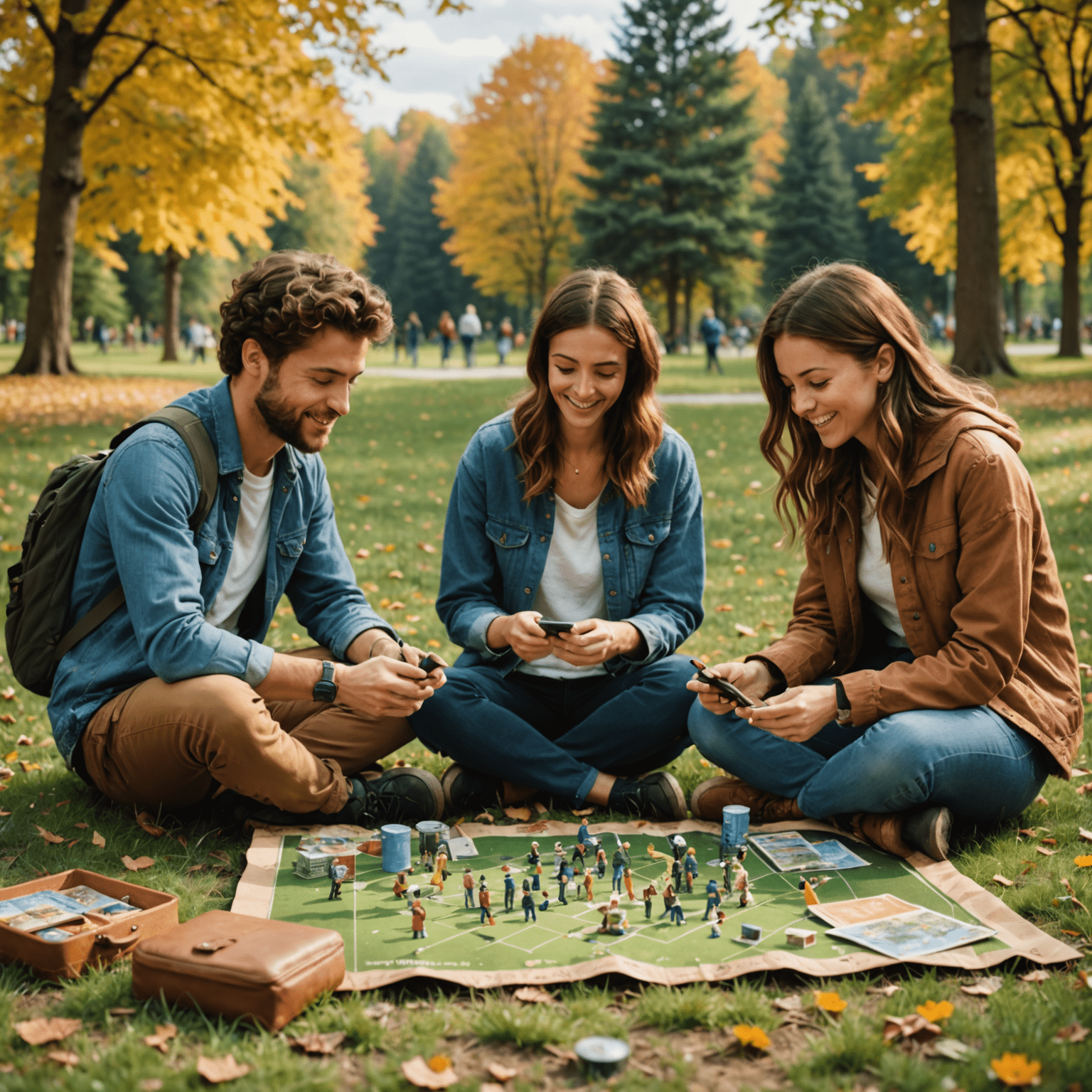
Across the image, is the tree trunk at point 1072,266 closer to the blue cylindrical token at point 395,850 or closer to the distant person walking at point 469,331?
the distant person walking at point 469,331

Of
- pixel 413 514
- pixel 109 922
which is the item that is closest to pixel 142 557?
pixel 109 922

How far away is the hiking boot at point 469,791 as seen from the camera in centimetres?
409

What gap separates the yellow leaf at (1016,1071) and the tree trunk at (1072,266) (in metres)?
24.2

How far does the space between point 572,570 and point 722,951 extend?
1758 millimetres

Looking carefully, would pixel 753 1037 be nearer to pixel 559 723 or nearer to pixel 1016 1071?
pixel 1016 1071

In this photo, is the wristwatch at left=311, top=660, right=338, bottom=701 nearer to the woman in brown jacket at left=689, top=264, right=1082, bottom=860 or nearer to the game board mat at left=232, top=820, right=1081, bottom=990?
the game board mat at left=232, top=820, right=1081, bottom=990

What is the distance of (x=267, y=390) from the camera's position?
3.71 metres

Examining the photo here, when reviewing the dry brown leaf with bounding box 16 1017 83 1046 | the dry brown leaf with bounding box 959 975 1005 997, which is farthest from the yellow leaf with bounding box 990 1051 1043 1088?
the dry brown leaf with bounding box 16 1017 83 1046

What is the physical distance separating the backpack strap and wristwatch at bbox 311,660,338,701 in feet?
2.19

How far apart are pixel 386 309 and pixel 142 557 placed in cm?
117

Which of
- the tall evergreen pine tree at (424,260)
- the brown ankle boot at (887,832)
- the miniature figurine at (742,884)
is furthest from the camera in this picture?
the tall evergreen pine tree at (424,260)

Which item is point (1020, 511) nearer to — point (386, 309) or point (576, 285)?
point (576, 285)

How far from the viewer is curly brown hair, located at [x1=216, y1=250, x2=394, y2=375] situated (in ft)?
11.7

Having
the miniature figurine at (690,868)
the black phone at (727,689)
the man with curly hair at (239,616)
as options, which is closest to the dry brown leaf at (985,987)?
the miniature figurine at (690,868)
